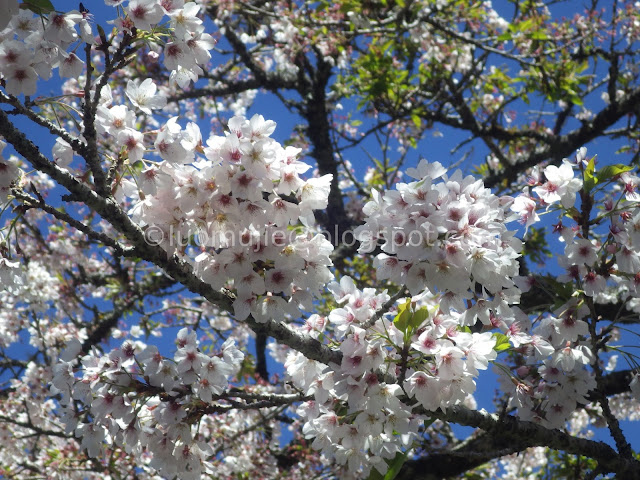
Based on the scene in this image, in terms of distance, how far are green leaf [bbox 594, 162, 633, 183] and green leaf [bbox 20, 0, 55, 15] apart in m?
2.08

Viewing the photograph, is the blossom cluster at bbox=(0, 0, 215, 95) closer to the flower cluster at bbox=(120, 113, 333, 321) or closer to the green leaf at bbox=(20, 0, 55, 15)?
the green leaf at bbox=(20, 0, 55, 15)

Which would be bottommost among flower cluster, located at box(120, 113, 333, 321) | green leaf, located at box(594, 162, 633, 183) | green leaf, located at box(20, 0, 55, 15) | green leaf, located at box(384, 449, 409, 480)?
green leaf, located at box(384, 449, 409, 480)

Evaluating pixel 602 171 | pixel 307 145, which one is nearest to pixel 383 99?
pixel 307 145

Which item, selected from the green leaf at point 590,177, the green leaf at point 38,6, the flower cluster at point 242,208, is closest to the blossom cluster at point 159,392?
the flower cluster at point 242,208

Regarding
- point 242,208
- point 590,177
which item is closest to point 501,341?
point 590,177

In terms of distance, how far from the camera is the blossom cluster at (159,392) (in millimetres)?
2078

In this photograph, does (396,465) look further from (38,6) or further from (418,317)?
(38,6)

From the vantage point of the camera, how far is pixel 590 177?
2.31m

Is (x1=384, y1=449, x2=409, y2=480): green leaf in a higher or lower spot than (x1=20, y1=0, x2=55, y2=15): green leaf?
lower

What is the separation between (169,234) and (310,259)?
1.51ft

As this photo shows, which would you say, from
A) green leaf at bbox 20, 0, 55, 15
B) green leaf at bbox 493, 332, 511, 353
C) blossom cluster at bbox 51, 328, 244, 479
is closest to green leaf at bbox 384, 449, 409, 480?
green leaf at bbox 493, 332, 511, 353

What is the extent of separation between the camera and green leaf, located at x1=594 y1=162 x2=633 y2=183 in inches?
88.6

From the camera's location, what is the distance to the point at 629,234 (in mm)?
2234

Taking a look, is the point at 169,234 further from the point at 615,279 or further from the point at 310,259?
the point at 615,279
